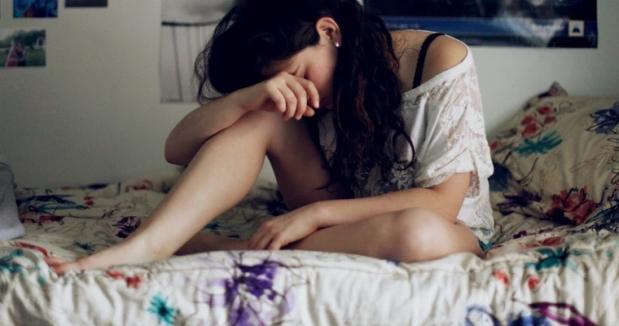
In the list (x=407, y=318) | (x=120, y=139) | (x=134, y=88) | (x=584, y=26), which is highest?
(x=584, y=26)

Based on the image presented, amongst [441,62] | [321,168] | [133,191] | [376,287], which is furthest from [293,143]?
[133,191]

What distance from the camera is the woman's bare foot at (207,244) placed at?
1201 millimetres

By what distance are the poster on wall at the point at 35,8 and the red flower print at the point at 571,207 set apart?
132cm

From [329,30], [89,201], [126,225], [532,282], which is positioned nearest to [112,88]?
[89,201]

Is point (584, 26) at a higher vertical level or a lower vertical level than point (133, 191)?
higher

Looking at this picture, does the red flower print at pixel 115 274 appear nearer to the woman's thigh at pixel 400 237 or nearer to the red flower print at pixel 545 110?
the woman's thigh at pixel 400 237

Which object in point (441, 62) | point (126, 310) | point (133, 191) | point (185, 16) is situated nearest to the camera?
point (126, 310)

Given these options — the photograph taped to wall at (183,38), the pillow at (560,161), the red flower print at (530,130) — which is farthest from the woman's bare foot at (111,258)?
the red flower print at (530,130)

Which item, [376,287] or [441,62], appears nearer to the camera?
[376,287]

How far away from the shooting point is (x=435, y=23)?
1.93 meters

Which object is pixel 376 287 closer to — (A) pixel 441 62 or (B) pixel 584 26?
(A) pixel 441 62

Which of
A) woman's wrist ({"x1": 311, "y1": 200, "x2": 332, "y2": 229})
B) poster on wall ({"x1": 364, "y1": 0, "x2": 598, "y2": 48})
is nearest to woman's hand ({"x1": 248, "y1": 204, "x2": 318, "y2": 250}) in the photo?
woman's wrist ({"x1": 311, "y1": 200, "x2": 332, "y2": 229})

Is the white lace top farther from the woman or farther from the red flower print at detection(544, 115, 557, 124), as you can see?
the red flower print at detection(544, 115, 557, 124)

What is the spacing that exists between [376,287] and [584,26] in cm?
133
